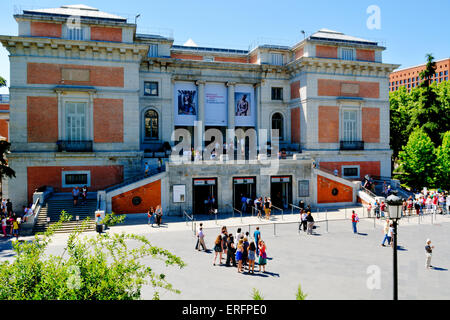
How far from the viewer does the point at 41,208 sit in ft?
80.9

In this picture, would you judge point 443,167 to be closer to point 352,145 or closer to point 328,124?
point 352,145

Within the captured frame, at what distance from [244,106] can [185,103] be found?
6.61 meters

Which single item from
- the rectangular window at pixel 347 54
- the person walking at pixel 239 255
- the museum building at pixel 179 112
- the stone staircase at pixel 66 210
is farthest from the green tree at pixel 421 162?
the stone staircase at pixel 66 210

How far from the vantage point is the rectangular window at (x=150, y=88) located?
1351 inches

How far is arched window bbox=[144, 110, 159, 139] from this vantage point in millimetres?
34469

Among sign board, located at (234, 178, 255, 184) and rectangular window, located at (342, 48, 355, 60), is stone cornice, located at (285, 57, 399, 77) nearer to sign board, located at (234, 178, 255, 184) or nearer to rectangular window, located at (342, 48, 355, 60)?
rectangular window, located at (342, 48, 355, 60)

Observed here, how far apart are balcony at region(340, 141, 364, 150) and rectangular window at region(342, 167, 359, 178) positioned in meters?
2.13

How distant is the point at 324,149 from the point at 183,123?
587 inches

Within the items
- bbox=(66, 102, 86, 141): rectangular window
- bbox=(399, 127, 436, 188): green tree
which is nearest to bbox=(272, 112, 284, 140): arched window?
bbox=(399, 127, 436, 188): green tree

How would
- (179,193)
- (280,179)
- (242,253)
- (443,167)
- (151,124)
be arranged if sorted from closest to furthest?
1. (242,253)
2. (179,193)
3. (280,179)
4. (151,124)
5. (443,167)

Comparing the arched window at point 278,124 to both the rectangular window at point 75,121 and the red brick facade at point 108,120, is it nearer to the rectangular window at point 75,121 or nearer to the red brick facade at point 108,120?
the red brick facade at point 108,120

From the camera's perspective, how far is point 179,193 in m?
28.3

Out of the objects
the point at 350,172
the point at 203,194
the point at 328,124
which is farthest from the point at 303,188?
the point at 203,194
